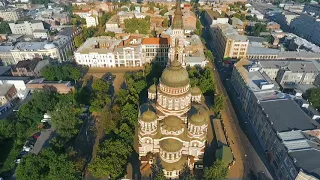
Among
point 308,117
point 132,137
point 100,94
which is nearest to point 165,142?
point 132,137

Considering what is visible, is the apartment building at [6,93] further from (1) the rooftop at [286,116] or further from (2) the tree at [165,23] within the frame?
(2) the tree at [165,23]

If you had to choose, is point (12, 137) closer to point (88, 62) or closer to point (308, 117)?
point (88, 62)

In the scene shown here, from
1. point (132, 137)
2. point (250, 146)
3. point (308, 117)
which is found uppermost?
point (308, 117)

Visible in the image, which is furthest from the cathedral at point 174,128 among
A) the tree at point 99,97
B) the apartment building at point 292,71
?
the apartment building at point 292,71

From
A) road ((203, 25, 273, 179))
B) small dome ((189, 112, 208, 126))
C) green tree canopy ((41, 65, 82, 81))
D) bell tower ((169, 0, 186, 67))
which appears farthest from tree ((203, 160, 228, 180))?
green tree canopy ((41, 65, 82, 81))

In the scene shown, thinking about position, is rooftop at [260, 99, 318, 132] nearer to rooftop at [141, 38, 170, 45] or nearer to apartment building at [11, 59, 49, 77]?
rooftop at [141, 38, 170, 45]

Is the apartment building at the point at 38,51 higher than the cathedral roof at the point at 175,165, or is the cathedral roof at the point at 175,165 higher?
the apartment building at the point at 38,51
